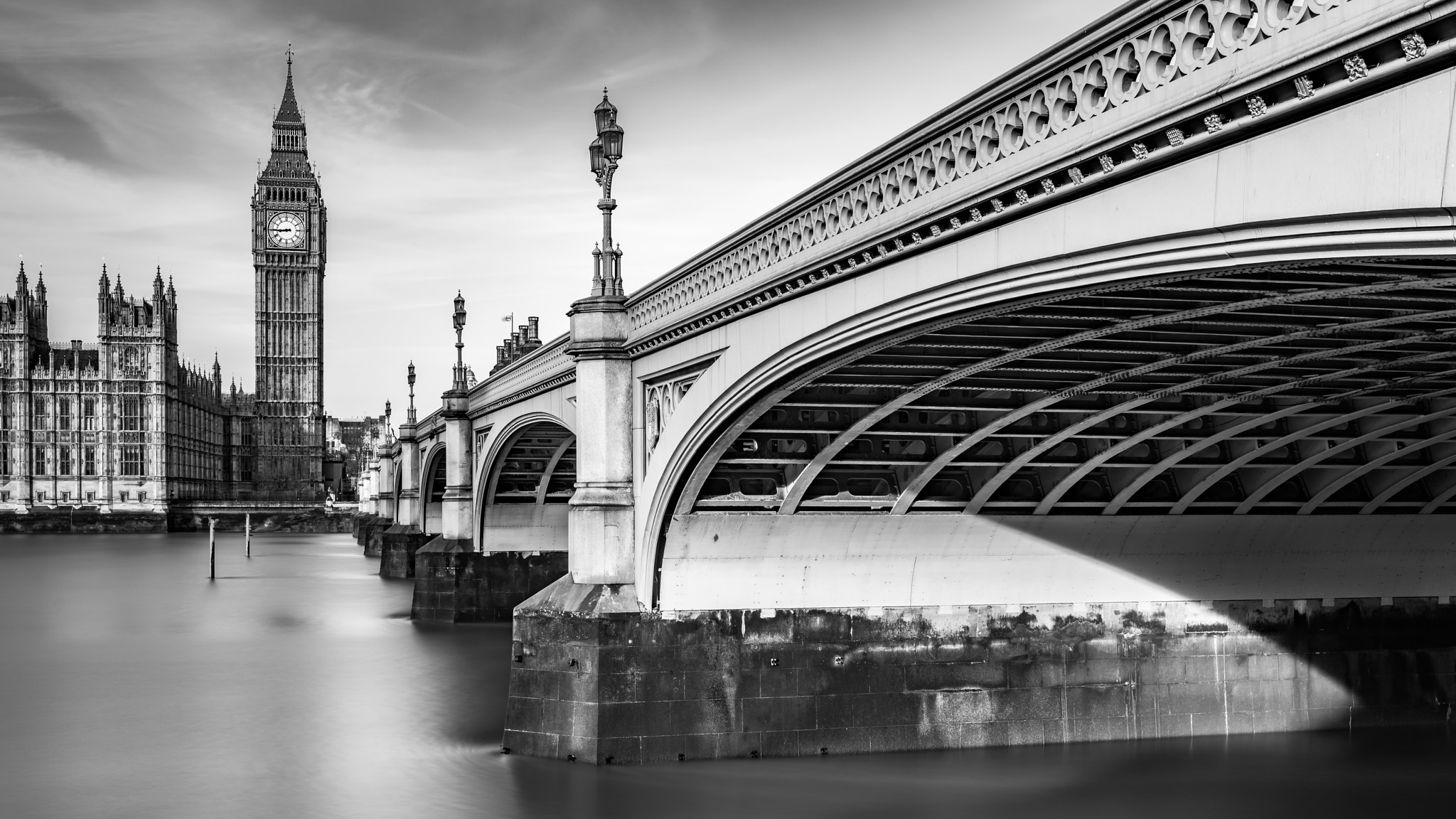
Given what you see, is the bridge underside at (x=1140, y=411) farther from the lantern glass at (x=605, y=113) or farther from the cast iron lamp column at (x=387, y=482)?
the cast iron lamp column at (x=387, y=482)

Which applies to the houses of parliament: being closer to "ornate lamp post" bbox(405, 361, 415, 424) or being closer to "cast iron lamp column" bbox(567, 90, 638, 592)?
"ornate lamp post" bbox(405, 361, 415, 424)

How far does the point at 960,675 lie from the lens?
728 inches

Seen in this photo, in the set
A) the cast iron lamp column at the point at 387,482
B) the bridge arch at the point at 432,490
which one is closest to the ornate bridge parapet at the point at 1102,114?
the bridge arch at the point at 432,490

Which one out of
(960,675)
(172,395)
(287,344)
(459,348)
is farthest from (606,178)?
(287,344)

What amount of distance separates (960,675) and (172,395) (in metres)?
115

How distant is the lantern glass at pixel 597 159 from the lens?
19.1m

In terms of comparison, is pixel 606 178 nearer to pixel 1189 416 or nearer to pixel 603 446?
pixel 603 446

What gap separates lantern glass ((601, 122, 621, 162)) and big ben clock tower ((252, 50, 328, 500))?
126396mm

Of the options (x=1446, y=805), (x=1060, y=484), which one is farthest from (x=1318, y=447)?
(x=1446, y=805)

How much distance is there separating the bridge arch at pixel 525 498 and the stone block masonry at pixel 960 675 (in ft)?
63.3

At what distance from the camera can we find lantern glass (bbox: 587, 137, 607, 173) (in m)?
19.1

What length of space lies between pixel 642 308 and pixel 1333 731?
434 inches

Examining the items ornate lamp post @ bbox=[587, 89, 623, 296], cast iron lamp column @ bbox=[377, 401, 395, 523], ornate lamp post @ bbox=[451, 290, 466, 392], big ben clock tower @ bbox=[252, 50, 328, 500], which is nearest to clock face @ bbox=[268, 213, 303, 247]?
big ben clock tower @ bbox=[252, 50, 328, 500]

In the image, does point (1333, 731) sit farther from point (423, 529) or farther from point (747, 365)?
point (423, 529)
